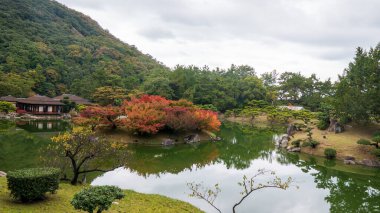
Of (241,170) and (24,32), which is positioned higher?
(24,32)

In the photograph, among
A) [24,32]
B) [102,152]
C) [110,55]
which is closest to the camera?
[102,152]

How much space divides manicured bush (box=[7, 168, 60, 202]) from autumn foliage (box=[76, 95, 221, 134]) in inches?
597

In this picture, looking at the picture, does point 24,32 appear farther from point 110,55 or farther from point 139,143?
point 139,143

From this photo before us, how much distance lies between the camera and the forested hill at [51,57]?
51.2 metres

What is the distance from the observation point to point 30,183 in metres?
8.19

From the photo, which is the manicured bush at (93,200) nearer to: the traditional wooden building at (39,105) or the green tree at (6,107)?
the green tree at (6,107)

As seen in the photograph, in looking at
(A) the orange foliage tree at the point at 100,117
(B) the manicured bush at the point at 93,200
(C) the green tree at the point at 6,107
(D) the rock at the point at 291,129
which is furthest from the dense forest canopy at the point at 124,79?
(B) the manicured bush at the point at 93,200

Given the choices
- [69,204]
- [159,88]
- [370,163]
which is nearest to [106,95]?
[159,88]

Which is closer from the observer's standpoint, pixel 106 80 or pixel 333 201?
pixel 333 201

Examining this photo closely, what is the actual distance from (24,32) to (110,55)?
64.2 feet

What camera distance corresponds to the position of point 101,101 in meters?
46.5

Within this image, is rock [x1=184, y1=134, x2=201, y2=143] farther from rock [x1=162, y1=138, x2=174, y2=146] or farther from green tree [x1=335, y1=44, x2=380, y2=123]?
green tree [x1=335, y1=44, x2=380, y2=123]

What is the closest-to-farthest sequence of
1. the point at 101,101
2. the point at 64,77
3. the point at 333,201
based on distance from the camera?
the point at 333,201, the point at 101,101, the point at 64,77

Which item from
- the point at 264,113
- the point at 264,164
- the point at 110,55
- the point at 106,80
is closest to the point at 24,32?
the point at 110,55
